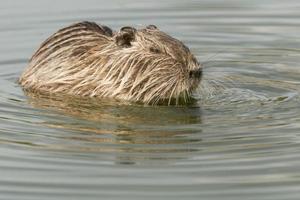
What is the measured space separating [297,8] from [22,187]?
648 centimetres

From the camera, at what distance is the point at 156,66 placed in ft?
29.9

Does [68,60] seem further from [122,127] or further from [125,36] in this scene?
[122,127]

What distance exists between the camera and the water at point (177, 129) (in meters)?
6.82

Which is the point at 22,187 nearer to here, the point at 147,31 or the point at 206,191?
the point at 206,191

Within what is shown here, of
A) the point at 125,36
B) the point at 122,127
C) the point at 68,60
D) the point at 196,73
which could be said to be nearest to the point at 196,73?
the point at 196,73

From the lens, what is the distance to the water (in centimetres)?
682

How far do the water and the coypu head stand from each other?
0.16 metres

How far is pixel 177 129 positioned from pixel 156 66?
1103 mm

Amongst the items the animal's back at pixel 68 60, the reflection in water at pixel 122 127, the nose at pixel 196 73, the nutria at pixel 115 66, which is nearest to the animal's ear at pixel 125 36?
the nutria at pixel 115 66

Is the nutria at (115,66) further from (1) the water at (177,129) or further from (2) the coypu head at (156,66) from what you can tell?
(1) the water at (177,129)

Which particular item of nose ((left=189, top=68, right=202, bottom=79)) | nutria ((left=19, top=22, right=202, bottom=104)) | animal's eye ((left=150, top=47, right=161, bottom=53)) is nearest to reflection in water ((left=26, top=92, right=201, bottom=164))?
nutria ((left=19, top=22, right=202, bottom=104))

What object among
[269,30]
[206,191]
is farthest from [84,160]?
[269,30]

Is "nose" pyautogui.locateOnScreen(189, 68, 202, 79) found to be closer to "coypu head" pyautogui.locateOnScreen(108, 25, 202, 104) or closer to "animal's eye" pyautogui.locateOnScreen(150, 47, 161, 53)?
"coypu head" pyautogui.locateOnScreen(108, 25, 202, 104)

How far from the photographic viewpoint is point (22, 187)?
6.85 metres
